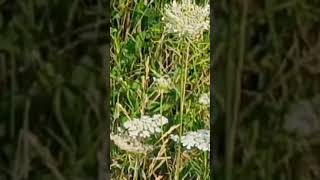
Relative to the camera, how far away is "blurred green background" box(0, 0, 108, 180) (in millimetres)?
1350

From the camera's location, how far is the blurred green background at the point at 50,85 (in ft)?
4.43

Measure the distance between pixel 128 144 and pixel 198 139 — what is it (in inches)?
4.4

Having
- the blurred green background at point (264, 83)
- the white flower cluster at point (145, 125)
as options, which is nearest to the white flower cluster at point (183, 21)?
the blurred green background at point (264, 83)

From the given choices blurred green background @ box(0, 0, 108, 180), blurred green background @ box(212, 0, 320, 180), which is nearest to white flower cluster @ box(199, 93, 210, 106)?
blurred green background @ box(212, 0, 320, 180)

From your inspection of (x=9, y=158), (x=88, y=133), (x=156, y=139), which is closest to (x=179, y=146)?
(x=156, y=139)


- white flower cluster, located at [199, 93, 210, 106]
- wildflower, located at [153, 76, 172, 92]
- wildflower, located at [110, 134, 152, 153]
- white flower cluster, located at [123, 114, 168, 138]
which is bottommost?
wildflower, located at [110, 134, 152, 153]

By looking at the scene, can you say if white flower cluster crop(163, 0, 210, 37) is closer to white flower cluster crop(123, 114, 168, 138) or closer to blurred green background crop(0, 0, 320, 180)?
blurred green background crop(0, 0, 320, 180)

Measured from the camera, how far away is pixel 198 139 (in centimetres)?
137

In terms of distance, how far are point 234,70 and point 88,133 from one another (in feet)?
0.82

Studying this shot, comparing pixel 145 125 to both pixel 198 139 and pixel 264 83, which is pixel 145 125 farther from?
pixel 264 83

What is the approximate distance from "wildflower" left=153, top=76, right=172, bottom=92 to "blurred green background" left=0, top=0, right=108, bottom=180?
0.29 ft

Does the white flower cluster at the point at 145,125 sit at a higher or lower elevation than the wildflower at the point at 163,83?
lower

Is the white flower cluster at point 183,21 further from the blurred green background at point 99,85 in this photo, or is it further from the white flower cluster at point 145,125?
the white flower cluster at point 145,125

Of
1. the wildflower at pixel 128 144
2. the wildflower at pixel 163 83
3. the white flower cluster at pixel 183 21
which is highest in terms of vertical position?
the white flower cluster at pixel 183 21
